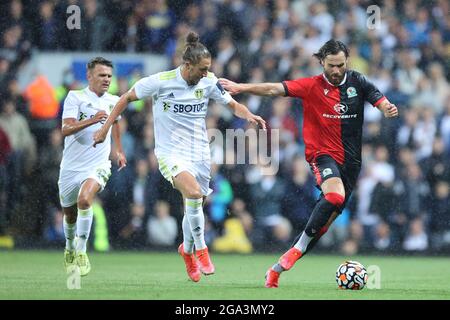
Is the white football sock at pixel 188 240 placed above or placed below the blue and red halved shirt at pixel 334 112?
below

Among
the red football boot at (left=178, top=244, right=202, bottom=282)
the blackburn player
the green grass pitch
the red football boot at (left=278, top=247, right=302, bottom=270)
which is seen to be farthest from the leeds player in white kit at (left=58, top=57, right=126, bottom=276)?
the red football boot at (left=278, top=247, right=302, bottom=270)

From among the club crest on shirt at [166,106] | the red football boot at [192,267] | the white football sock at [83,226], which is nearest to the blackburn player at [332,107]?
the club crest on shirt at [166,106]

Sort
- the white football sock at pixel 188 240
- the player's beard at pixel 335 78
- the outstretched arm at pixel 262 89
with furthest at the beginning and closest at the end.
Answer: the white football sock at pixel 188 240
the player's beard at pixel 335 78
the outstretched arm at pixel 262 89

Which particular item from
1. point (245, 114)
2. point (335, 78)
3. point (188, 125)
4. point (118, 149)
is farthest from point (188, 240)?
point (335, 78)

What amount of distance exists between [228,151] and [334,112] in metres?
7.00

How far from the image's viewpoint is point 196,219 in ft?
38.1

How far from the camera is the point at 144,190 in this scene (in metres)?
18.2

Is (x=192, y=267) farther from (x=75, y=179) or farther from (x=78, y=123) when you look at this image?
(x=78, y=123)

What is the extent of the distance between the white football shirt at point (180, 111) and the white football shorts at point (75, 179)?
1.20m

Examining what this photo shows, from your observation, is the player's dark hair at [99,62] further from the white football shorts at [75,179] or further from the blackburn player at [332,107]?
the blackburn player at [332,107]

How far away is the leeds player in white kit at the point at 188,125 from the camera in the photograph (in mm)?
11562
